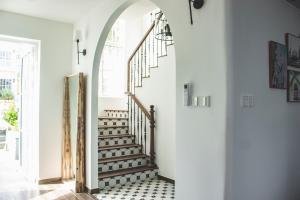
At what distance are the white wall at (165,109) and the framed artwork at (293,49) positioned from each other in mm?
1985

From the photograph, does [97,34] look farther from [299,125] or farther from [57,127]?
[299,125]

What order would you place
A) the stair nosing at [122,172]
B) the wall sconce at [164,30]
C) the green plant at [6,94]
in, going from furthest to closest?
the green plant at [6,94] → the stair nosing at [122,172] → the wall sconce at [164,30]

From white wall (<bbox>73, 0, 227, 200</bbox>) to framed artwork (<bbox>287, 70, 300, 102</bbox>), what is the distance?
122 cm

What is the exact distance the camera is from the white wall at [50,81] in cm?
438

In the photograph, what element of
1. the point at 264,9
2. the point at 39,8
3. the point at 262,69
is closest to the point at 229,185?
the point at 262,69

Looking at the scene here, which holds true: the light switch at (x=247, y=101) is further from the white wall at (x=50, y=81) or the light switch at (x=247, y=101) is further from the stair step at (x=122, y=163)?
the white wall at (x=50, y=81)

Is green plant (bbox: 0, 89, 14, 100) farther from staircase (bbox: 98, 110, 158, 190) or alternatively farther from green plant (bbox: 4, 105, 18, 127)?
staircase (bbox: 98, 110, 158, 190)

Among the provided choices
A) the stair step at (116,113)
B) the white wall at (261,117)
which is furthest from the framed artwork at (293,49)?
the stair step at (116,113)

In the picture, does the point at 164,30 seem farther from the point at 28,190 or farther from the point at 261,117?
the point at 28,190

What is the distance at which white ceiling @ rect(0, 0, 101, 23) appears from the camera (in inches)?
147

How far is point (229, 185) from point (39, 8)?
3.74m

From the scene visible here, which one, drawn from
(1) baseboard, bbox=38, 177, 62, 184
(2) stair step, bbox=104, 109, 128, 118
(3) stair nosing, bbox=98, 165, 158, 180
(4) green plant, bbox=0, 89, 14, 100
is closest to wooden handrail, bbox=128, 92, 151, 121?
(2) stair step, bbox=104, 109, 128, 118

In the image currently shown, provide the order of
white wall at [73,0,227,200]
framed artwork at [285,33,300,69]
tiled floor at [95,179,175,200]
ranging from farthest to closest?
tiled floor at [95,179,175,200], framed artwork at [285,33,300,69], white wall at [73,0,227,200]

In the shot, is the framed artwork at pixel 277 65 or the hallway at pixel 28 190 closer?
the framed artwork at pixel 277 65
